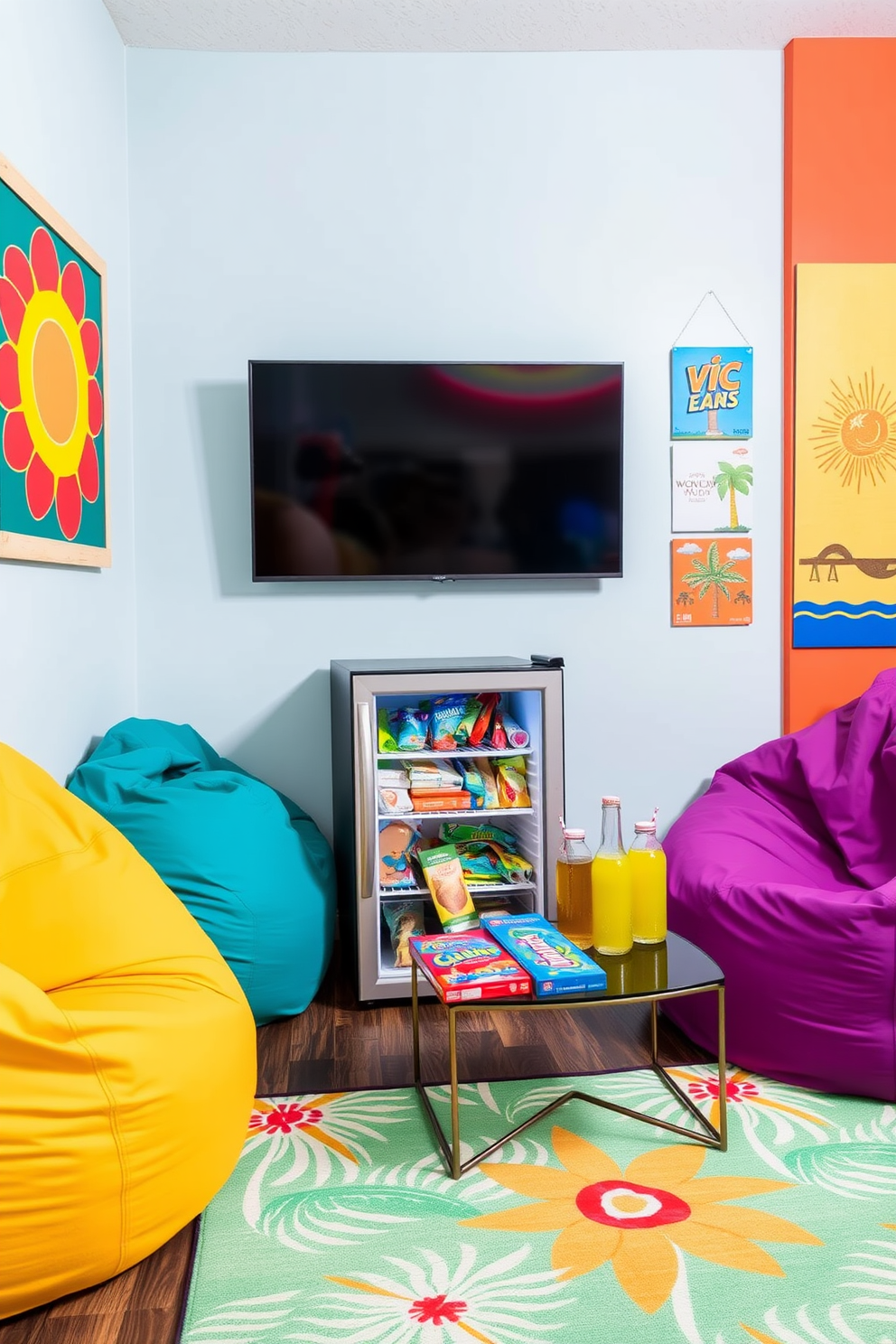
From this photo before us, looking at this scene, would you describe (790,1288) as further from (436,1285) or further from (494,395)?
(494,395)

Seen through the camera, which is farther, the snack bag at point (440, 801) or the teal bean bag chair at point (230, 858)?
the snack bag at point (440, 801)

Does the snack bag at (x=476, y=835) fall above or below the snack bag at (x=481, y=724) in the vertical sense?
below

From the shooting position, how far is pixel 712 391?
135 inches

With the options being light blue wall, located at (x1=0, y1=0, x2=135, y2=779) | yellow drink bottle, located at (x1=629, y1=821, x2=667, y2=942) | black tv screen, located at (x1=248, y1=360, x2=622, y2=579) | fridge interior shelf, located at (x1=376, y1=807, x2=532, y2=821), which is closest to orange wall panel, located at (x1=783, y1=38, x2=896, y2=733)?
black tv screen, located at (x1=248, y1=360, x2=622, y2=579)

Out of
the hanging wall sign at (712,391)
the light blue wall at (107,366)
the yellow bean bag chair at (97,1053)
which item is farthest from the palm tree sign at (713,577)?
the yellow bean bag chair at (97,1053)

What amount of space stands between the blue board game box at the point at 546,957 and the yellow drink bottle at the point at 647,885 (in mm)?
164

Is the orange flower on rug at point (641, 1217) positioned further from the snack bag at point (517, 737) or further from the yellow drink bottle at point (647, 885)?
the snack bag at point (517, 737)

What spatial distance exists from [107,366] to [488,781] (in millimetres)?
1644

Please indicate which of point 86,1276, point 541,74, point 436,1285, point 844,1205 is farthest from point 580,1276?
point 541,74

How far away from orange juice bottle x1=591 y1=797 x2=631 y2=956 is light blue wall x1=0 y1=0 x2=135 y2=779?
132 cm

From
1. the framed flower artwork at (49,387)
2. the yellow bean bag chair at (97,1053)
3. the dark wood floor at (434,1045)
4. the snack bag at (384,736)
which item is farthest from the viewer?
the snack bag at (384,736)

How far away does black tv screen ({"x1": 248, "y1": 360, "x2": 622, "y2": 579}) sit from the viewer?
3.21 m

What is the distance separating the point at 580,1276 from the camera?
1688mm

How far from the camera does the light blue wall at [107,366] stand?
91.9 inches
